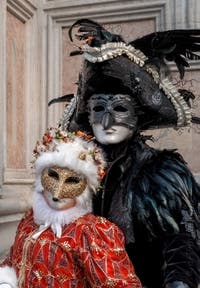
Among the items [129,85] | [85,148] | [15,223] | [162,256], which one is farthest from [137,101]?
[15,223]

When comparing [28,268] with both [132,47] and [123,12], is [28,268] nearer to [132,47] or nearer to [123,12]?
[132,47]

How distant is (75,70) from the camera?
3744 millimetres

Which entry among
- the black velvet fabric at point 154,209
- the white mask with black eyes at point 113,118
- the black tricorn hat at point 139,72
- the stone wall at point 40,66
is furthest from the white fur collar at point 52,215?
the stone wall at point 40,66

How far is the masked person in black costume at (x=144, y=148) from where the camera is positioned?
142 cm

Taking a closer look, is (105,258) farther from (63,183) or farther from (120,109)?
(120,109)

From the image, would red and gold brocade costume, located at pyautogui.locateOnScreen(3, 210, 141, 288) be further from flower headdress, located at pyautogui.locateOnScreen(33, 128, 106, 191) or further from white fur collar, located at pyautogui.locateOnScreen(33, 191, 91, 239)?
flower headdress, located at pyautogui.locateOnScreen(33, 128, 106, 191)

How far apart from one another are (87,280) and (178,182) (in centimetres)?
35

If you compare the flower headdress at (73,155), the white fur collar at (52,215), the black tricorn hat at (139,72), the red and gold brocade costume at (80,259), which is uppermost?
the black tricorn hat at (139,72)

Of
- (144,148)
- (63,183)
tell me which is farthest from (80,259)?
(144,148)

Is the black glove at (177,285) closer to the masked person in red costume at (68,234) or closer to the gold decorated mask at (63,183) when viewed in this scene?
the masked person in red costume at (68,234)

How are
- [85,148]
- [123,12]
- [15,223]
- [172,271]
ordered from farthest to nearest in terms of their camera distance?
[123,12], [15,223], [85,148], [172,271]

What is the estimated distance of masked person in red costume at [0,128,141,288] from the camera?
1.37 m

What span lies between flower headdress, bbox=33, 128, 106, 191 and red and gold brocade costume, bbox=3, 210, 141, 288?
123 millimetres

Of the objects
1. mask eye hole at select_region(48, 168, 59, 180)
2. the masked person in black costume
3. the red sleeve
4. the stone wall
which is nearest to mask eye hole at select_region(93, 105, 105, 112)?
the masked person in black costume
